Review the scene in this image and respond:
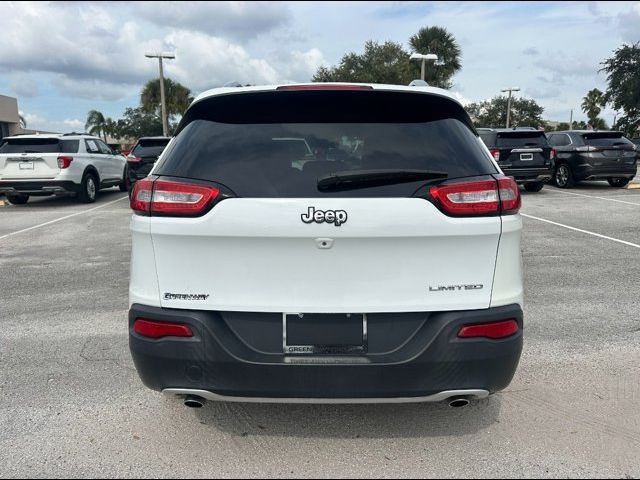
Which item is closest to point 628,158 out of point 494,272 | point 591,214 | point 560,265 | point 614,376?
point 591,214

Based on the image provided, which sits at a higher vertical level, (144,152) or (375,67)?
(375,67)

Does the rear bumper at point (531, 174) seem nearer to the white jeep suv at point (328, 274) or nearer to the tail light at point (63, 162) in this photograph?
the tail light at point (63, 162)

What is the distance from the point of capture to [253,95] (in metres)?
2.58

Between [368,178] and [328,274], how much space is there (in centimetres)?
46

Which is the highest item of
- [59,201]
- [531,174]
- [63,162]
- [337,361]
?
[63,162]

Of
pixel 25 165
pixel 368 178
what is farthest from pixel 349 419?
pixel 25 165

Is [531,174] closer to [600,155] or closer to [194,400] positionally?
[600,155]

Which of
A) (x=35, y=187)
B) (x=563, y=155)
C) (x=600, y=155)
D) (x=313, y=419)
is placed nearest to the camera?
(x=313, y=419)

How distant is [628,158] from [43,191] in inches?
641

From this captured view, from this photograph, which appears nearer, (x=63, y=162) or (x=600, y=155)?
(x=63, y=162)

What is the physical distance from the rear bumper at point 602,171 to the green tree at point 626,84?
28.3 meters

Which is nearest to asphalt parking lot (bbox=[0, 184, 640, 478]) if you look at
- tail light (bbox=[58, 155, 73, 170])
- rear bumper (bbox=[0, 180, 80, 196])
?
rear bumper (bbox=[0, 180, 80, 196])

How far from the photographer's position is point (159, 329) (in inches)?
96.0

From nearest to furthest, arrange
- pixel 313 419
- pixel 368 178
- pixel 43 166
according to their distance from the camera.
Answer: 1. pixel 368 178
2. pixel 313 419
3. pixel 43 166
